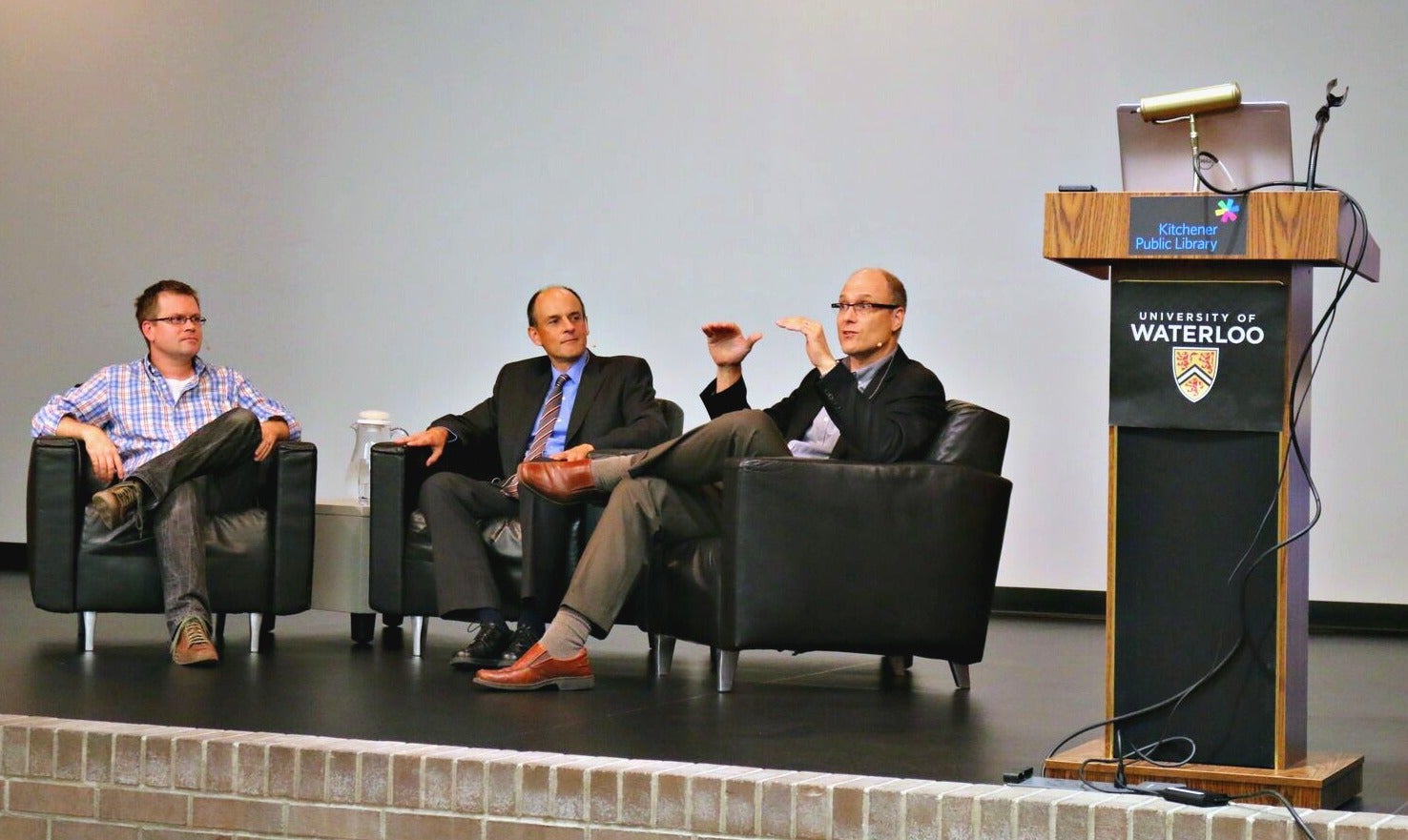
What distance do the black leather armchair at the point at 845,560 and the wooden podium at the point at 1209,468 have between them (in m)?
1.23

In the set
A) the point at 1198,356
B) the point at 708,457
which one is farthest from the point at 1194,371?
the point at 708,457

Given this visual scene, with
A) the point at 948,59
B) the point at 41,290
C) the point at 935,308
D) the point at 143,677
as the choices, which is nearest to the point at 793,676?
the point at 143,677

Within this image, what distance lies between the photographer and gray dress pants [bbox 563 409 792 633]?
4.22 m

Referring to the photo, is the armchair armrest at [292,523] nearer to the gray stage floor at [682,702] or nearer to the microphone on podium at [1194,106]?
the gray stage floor at [682,702]

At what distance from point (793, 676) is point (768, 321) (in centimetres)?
243

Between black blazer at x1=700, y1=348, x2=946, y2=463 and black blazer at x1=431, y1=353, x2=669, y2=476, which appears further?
black blazer at x1=431, y1=353, x2=669, y2=476

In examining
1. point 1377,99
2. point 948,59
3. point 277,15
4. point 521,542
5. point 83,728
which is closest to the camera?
point 83,728

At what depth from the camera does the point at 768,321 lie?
6.77m

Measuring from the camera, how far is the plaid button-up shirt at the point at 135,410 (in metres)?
5.00

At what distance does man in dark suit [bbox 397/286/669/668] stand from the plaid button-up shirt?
2.05 ft

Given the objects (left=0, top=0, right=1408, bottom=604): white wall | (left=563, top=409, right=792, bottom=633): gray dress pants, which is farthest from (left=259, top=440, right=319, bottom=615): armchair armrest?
(left=0, top=0, right=1408, bottom=604): white wall

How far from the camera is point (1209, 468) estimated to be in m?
2.89

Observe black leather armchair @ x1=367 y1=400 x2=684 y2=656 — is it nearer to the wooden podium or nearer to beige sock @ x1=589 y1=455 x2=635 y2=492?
beige sock @ x1=589 y1=455 x2=635 y2=492

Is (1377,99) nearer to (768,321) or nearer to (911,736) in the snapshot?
(768,321)
